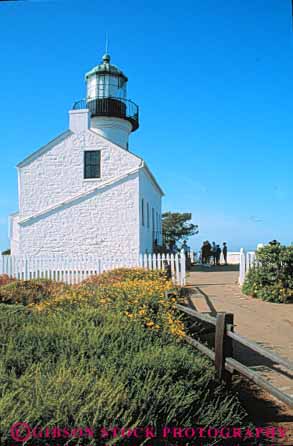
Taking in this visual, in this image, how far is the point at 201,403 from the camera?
3.81 meters

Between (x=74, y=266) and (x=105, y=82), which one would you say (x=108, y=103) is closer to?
(x=105, y=82)

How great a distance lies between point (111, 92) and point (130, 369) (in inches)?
867

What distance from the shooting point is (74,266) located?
16375mm

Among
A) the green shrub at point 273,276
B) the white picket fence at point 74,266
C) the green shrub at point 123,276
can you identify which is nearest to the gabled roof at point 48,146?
the white picket fence at point 74,266

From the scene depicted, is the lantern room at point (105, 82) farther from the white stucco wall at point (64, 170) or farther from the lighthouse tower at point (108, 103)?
the white stucco wall at point (64, 170)

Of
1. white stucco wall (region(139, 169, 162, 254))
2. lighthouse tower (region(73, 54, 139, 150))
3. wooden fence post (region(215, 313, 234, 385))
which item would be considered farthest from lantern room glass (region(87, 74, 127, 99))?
wooden fence post (region(215, 313, 234, 385))

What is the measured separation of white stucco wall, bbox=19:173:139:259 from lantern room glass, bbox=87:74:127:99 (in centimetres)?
638

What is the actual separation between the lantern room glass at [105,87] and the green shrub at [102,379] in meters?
20.4

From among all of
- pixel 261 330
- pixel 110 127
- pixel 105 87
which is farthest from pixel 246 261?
pixel 105 87

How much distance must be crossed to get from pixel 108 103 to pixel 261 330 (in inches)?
708

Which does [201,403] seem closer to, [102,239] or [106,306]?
[106,306]

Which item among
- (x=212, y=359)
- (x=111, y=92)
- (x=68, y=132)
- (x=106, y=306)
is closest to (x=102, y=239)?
(x=68, y=132)

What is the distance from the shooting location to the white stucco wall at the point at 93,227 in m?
20.0

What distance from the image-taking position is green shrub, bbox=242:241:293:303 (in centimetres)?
1205
